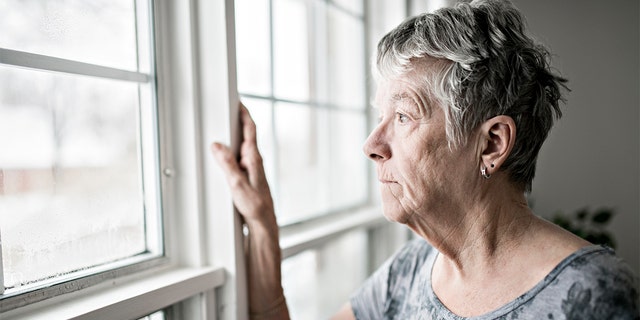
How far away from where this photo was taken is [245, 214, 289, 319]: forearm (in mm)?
1210

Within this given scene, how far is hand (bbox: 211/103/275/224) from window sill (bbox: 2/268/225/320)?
0.58 ft


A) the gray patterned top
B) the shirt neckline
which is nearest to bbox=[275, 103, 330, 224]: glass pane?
the gray patterned top

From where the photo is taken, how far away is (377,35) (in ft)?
7.30

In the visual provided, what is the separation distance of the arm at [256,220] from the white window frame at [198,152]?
3 cm

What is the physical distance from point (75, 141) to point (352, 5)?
149 cm

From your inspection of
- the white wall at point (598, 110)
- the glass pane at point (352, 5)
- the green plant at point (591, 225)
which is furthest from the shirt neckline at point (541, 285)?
the white wall at point (598, 110)

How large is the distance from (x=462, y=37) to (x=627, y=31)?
2507 mm

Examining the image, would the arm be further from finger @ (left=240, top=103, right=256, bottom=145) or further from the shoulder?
the shoulder

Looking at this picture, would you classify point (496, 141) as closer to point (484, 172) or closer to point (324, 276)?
point (484, 172)

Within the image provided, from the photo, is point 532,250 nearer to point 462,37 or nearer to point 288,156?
point 462,37

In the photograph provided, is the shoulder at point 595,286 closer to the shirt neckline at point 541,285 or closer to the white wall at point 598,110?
the shirt neckline at point 541,285

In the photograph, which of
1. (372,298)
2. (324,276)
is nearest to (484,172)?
(372,298)

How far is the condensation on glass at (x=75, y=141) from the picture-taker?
89 centimetres

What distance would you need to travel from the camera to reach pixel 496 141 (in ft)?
3.44
